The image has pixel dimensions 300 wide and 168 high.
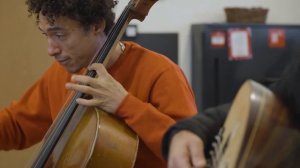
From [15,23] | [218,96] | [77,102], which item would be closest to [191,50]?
[218,96]

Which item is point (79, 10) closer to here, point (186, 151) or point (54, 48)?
point (54, 48)

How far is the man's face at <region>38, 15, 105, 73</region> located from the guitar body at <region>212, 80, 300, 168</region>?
743mm

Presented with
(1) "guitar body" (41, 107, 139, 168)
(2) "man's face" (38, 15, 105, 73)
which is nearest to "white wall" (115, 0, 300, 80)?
(2) "man's face" (38, 15, 105, 73)

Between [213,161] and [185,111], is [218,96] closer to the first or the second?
[185,111]

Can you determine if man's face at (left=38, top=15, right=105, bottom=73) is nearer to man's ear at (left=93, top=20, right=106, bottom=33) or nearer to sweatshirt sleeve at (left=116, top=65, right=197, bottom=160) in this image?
man's ear at (left=93, top=20, right=106, bottom=33)

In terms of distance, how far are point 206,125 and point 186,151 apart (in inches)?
3.2

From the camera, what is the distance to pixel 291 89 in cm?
74

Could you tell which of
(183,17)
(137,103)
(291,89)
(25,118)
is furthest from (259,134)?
(183,17)

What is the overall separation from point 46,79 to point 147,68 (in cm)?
40

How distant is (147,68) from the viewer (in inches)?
53.2

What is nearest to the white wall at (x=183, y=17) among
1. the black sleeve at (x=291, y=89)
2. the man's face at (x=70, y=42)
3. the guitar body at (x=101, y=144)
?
the man's face at (x=70, y=42)

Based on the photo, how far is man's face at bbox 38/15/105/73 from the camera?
1339 mm

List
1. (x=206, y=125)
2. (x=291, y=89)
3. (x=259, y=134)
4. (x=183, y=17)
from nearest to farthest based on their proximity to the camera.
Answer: (x=259, y=134) < (x=291, y=89) < (x=206, y=125) < (x=183, y=17)

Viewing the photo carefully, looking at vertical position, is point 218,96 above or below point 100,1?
below
